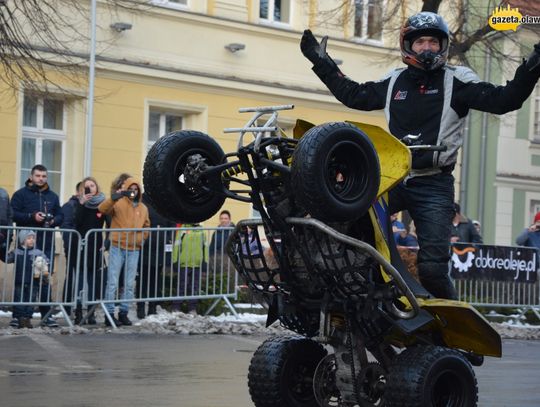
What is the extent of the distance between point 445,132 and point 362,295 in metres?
1.17

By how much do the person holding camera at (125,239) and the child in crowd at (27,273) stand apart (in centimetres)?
82

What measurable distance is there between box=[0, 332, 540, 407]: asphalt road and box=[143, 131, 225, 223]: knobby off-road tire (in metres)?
1.77

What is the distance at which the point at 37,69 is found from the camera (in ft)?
64.5

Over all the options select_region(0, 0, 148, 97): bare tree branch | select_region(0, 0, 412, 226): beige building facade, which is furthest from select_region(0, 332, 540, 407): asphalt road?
select_region(0, 0, 412, 226): beige building facade

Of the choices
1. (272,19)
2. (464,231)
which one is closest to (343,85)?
(464,231)

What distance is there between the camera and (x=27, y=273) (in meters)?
14.7

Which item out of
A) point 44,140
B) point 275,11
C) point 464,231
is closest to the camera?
point 464,231

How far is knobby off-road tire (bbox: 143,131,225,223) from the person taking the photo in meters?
6.66

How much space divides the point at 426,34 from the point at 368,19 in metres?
22.1

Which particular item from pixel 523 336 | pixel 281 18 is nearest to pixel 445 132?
pixel 523 336

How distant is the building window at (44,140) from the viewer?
2419 cm

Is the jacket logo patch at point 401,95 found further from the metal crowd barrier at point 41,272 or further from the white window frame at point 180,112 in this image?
the white window frame at point 180,112

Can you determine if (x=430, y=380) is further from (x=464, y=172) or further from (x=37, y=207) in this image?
(x=464, y=172)

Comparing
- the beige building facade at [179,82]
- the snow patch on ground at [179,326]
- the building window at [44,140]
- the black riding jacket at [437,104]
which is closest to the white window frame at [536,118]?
the beige building facade at [179,82]
